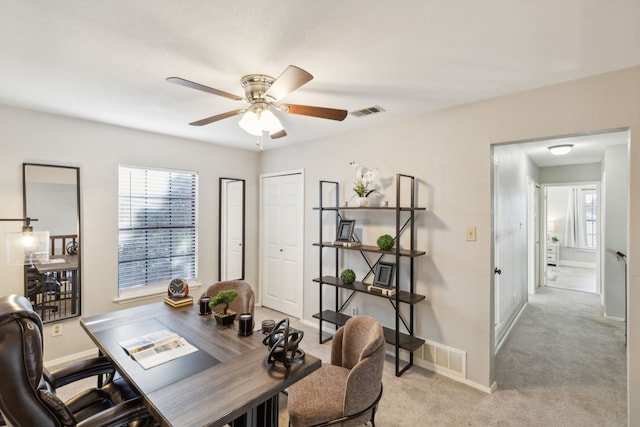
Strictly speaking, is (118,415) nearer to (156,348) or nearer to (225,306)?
(156,348)

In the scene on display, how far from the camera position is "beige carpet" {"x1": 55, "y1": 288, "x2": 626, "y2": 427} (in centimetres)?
222

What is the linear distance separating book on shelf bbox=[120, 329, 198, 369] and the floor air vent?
2179 millimetres

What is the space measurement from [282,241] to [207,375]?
2.96m

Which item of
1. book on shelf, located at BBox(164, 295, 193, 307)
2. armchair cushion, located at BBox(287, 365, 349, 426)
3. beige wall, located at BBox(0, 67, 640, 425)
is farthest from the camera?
book on shelf, located at BBox(164, 295, 193, 307)

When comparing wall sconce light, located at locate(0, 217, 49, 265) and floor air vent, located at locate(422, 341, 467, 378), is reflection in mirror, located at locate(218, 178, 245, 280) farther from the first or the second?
floor air vent, located at locate(422, 341, 467, 378)

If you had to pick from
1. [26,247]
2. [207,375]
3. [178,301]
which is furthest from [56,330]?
[207,375]

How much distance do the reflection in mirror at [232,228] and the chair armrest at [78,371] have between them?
244cm

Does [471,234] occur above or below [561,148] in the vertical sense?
below

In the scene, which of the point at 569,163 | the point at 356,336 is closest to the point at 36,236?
the point at 356,336

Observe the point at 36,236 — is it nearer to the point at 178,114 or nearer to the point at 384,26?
the point at 178,114

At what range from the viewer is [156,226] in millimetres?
3748

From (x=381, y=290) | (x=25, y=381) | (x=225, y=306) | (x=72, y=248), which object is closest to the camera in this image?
(x=25, y=381)

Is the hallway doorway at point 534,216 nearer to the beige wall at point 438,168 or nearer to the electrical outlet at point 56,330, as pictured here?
the beige wall at point 438,168

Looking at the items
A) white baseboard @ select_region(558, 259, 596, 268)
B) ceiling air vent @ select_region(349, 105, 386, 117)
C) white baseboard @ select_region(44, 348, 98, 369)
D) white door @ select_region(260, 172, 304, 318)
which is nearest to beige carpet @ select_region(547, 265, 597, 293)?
white baseboard @ select_region(558, 259, 596, 268)
